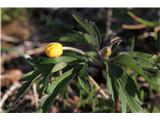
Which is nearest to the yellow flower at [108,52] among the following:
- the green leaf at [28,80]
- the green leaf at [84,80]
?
the green leaf at [84,80]

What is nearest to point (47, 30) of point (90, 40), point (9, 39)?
point (9, 39)

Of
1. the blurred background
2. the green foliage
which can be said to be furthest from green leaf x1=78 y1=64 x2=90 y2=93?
the blurred background

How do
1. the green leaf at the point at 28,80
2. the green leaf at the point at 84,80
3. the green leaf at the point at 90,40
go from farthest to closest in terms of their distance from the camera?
1. the green leaf at the point at 90,40
2. the green leaf at the point at 28,80
3. the green leaf at the point at 84,80

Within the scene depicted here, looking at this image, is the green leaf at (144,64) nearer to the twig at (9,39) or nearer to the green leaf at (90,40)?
the green leaf at (90,40)

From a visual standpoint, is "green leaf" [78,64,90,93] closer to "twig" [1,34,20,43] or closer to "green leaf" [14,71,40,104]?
"green leaf" [14,71,40,104]

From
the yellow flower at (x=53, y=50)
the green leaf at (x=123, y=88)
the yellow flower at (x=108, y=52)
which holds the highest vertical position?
the yellow flower at (x=53, y=50)

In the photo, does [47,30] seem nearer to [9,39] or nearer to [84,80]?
[9,39]
